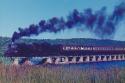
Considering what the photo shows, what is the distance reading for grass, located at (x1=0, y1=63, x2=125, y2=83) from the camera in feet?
21.0

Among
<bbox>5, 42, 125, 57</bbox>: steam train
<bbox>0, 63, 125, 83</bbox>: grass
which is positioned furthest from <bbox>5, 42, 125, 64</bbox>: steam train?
<bbox>0, 63, 125, 83</bbox>: grass

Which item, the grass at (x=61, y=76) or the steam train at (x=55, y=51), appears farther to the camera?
the steam train at (x=55, y=51)

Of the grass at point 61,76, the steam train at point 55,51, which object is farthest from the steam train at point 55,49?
the grass at point 61,76

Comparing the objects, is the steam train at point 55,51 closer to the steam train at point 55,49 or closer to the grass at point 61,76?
the steam train at point 55,49

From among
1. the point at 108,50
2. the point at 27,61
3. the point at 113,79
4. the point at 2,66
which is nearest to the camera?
the point at 113,79

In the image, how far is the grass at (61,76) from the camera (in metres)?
6.40

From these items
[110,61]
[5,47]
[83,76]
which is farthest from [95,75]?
[5,47]

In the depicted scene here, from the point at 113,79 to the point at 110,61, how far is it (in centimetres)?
290

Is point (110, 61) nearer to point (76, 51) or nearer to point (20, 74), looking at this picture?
point (76, 51)

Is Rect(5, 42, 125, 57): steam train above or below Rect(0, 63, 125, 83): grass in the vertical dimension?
above

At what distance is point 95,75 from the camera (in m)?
7.05

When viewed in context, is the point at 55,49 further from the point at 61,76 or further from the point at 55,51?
the point at 61,76

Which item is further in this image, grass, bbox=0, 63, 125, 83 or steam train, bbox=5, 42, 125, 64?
steam train, bbox=5, 42, 125, 64

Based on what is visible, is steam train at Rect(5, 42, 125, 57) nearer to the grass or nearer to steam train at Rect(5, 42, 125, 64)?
steam train at Rect(5, 42, 125, 64)
